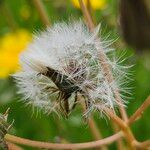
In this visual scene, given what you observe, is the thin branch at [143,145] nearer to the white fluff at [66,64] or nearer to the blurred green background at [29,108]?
the white fluff at [66,64]

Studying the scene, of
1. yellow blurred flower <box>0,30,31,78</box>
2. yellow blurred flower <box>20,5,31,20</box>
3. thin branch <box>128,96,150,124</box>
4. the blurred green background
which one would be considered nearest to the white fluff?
thin branch <box>128,96,150,124</box>

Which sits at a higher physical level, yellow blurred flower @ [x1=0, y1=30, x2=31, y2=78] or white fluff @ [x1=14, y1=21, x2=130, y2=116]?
yellow blurred flower @ [x1=0, y1=30, x2=31, y2=78]

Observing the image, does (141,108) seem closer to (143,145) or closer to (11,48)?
(143,145)

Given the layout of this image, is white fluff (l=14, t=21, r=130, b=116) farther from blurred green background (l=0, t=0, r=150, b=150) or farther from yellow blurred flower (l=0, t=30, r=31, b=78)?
yellow blurred flower (l=0, t=30, r=31, b=78)

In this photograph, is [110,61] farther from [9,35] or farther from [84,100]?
[9,35]

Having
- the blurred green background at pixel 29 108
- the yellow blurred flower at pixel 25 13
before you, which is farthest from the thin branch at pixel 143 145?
the yellow blurred flower at pixel 25 13

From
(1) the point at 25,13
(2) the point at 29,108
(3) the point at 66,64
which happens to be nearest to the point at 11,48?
(1) the point at 25,13
